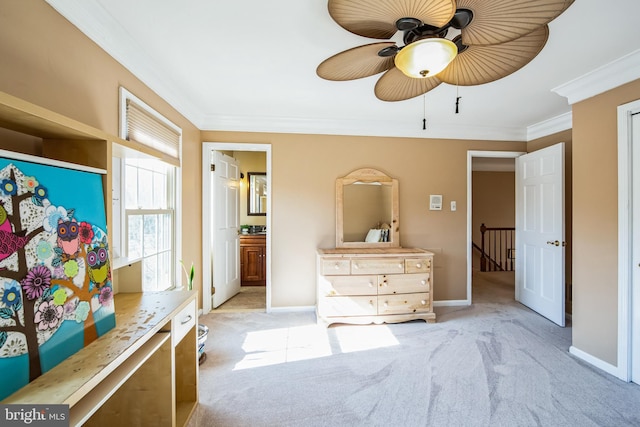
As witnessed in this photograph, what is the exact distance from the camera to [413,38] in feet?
4.11

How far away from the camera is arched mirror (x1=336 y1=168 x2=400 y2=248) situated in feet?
11.1

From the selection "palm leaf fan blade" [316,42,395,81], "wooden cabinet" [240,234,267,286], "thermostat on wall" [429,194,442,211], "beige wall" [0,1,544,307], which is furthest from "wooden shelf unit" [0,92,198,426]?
"thermostat on wall" [429,194,442,211]

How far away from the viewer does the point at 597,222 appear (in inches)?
84.7

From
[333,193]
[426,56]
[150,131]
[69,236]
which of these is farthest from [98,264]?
[333,193]

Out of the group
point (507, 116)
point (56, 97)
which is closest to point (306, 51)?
point (56, 97)

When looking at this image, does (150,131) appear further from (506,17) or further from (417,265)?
(417,265)

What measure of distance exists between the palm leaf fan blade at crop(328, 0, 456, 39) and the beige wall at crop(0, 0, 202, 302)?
1301 mm

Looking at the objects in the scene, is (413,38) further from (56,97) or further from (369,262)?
(369,262)

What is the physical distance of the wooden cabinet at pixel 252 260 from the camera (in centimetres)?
442

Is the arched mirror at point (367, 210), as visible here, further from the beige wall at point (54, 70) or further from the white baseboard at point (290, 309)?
the beige wall at point (54, 70)

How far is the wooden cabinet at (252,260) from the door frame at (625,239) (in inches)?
157

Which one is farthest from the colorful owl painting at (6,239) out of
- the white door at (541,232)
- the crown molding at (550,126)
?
the crown molding at (550,126)

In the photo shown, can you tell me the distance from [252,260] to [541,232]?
401 cm

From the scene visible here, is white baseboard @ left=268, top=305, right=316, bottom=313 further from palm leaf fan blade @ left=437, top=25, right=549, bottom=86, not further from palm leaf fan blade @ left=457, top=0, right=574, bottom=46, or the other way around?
palm leaf fan blade @ left=457, top=0, right=574, bottom=46
